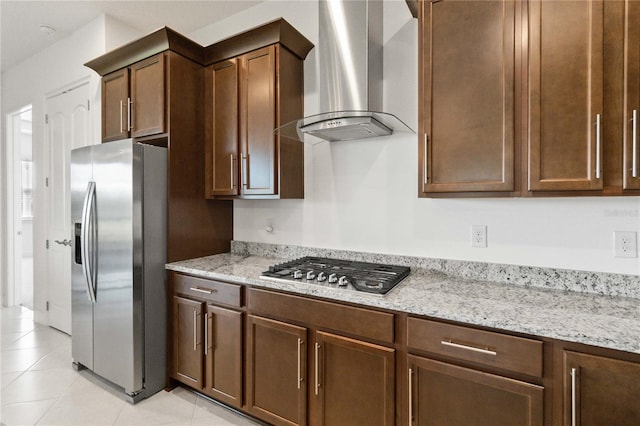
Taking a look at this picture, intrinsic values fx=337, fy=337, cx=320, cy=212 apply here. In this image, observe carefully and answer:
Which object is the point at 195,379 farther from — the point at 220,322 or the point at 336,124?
the point at 336,124

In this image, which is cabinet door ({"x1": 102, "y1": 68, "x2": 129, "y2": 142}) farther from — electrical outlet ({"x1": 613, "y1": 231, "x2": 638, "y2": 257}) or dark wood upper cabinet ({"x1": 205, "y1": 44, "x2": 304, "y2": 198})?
electrical outlet ({"x1": 613, "y1": 231, "x2": 638, "y2": 257})

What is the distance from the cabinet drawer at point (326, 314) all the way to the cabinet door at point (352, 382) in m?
0.06

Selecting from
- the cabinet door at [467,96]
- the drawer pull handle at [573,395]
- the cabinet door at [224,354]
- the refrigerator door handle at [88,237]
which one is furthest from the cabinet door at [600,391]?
the refrigerator door handle at [88,237]

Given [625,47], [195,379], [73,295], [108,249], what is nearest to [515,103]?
[625,47]

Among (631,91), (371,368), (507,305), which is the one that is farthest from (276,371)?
(631,91)

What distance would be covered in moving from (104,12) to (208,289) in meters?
2.66

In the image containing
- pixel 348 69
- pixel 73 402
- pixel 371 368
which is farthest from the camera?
pixel 73 402

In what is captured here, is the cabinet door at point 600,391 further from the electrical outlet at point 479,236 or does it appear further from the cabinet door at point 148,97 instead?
the cabinet door at point 148,97

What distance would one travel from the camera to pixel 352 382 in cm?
163

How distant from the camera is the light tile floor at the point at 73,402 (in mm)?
2082

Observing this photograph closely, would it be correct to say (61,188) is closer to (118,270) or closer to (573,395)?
(118,270)

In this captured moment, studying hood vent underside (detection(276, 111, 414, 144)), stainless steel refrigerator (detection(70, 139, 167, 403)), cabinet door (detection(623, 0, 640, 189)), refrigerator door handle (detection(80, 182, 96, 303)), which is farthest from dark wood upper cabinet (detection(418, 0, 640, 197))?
refrigerator door handle (detection(80, 182, 96, 303))

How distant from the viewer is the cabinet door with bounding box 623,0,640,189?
4.33ft

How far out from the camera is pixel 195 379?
7.40ft
